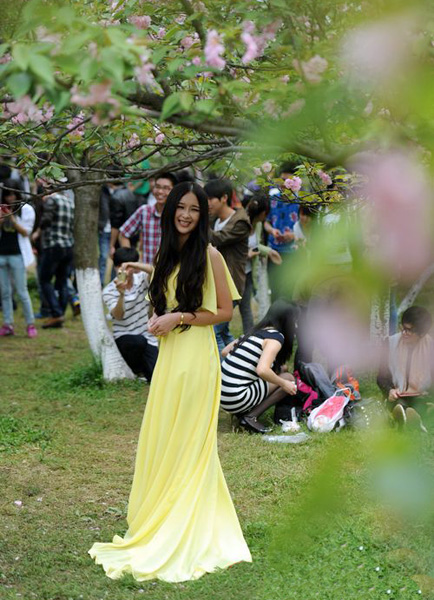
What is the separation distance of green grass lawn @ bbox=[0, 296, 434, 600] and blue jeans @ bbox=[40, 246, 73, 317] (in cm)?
331

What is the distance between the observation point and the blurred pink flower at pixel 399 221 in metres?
1.15

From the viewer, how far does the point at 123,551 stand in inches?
170

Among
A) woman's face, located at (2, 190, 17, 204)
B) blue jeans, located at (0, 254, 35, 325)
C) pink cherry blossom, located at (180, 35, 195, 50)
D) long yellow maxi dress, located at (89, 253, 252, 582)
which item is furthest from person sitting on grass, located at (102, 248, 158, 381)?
pink cherry blossom, located at (180, 35, 195, 50)

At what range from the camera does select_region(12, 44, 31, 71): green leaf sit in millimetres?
1872

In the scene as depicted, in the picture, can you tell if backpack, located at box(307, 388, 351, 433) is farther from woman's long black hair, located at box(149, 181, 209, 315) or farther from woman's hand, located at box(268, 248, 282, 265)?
woman's long black hair, located at box(149, 181, 209, 315)

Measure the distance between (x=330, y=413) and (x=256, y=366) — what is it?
63cm

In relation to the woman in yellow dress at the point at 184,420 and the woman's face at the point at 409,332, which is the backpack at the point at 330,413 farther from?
the woman in yellow dress at the point at 184,420

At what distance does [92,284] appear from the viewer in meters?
8.29

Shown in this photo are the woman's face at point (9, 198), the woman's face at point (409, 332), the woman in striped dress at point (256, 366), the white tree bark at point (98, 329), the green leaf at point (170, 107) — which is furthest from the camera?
the woman's face at point (9, 198)

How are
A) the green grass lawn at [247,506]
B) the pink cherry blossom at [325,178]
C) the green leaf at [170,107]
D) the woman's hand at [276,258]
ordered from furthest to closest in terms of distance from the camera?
the pink cherry blossom at [325,178] < the green leaf at [170,107] < the woman's hand at [276,258] < the green grass lawn at [247,506]

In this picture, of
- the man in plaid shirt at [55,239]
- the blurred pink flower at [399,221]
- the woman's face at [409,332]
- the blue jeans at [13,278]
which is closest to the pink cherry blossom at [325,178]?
the woman's face at [409,332]

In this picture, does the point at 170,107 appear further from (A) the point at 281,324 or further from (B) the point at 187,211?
(A) the point at 281,324

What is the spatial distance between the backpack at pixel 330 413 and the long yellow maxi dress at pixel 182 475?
6.08 ft

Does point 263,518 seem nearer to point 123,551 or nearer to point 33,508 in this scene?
point 123,551
